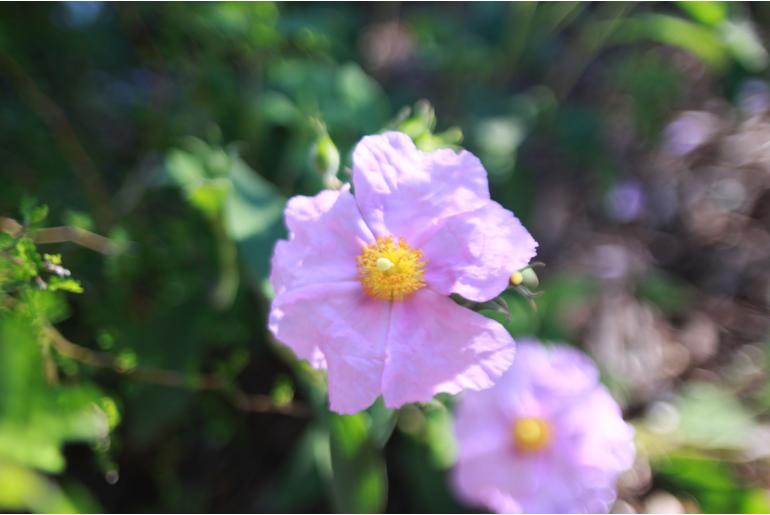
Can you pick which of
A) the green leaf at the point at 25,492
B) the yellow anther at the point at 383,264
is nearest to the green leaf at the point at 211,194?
the yellow anther at the point at 383,264

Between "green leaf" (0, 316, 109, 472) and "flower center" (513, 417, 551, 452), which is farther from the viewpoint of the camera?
"flower center" (513, 417, 551, 452)

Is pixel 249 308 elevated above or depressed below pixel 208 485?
above

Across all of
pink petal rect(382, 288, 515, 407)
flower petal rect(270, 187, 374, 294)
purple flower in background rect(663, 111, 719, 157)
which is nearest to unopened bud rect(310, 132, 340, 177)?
flower petal rect(270, 187, 374, 294)

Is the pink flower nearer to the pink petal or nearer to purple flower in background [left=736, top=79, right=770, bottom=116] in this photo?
the pink petal

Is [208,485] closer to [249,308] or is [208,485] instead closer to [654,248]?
[249,308]

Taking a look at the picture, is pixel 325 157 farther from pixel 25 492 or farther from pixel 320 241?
pixel 25 492

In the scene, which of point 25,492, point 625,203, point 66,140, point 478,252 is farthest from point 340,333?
point 625,203

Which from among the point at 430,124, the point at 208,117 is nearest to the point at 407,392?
the point at 430,124

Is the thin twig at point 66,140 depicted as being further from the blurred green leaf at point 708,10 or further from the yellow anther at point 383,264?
the blurred green leaf at point 708,10
